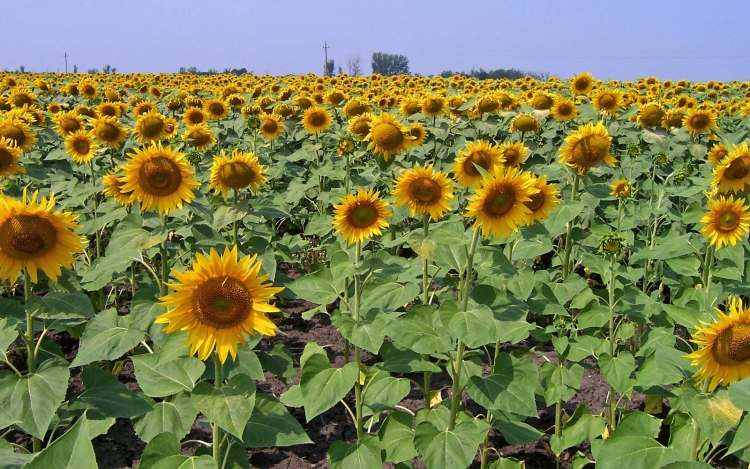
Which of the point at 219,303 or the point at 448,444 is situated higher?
the point at 219,303

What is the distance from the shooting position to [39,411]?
85.2 inches

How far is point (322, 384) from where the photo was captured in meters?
2.54

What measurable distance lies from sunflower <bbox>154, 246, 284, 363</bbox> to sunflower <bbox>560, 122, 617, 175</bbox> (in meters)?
2.32

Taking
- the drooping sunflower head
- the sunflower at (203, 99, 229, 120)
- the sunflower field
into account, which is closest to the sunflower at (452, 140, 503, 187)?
the sunflower field

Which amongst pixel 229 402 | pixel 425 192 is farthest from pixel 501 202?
pixel 229 402

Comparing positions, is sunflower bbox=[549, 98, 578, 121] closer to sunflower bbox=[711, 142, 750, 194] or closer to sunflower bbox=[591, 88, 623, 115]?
sunflower bbox=[591, 88, 623, 115]

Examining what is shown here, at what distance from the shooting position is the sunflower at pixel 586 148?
353cm

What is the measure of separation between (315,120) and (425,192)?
12.7 feet

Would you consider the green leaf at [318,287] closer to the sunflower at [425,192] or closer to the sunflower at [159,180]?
the sunflower at [425,192]

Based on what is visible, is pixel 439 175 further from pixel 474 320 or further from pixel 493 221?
pixel 474 320

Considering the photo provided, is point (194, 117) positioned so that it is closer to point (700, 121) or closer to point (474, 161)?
point (474, 161)

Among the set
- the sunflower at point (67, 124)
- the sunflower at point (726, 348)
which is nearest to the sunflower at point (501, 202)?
the sunflower at point (726, 348)

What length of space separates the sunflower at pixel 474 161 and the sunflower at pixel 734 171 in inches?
54.2

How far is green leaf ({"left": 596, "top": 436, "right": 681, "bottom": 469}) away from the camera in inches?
93.0
